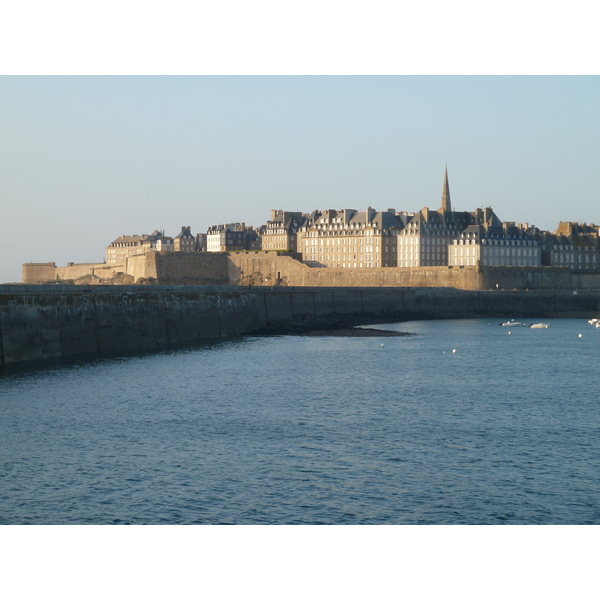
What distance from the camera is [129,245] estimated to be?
140 m

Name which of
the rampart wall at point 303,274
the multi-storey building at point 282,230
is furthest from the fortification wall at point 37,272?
the multi-storey building at point 282,230

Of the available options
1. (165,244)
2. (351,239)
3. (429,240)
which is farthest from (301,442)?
(165,244)

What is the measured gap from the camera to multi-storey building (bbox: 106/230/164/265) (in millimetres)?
135375

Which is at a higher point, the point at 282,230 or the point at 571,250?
the point at 282,230

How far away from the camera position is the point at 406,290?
6425cm

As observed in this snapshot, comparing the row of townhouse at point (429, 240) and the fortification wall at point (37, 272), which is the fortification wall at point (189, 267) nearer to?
the row of townhouse at point (429, 240)

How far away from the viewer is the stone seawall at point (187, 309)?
33656 millimetres

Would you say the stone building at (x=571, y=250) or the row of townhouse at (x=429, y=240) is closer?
the row of townhouse at (x=429, y=240)

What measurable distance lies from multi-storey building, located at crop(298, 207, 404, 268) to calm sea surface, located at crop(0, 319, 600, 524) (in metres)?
57.6

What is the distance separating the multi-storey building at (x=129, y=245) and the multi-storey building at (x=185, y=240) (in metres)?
8.75

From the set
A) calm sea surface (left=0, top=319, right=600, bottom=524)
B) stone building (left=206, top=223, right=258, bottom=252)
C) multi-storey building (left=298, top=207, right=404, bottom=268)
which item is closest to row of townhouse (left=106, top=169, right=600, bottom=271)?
multi-storey building (left=298, top=207, right=404, bottom=268)

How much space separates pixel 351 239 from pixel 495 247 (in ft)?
55.7

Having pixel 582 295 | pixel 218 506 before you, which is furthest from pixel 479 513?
pixel 582 295

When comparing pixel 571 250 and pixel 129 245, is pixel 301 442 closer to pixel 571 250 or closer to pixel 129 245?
pixel 571 250
